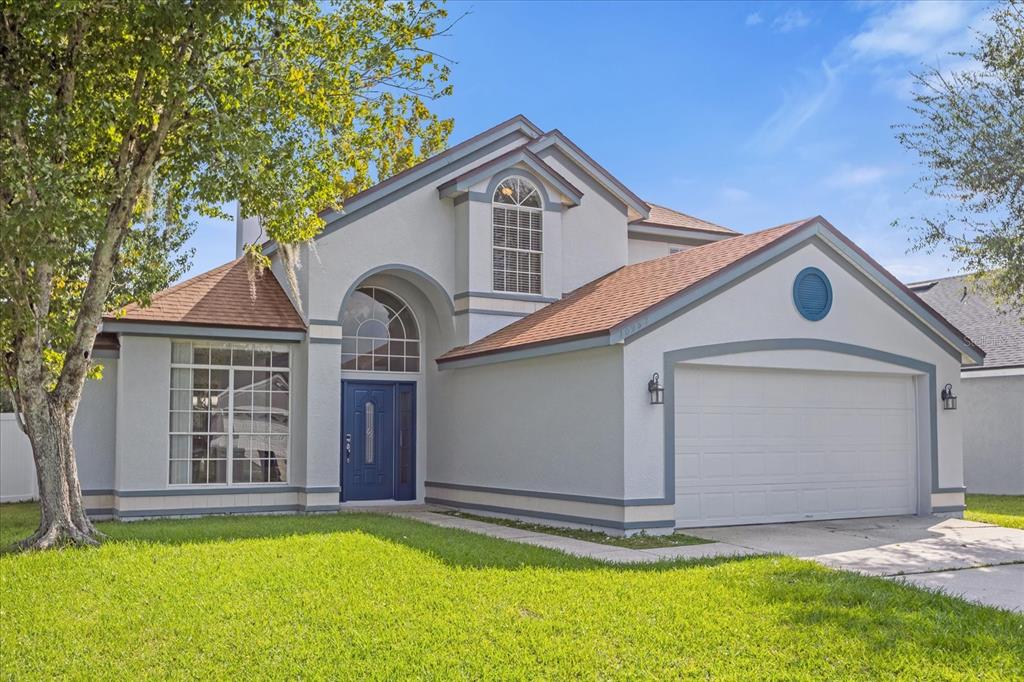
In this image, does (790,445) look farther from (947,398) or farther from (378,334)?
(378,334)

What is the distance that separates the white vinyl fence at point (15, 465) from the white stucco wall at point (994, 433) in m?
20.6

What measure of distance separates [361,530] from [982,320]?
767 inches

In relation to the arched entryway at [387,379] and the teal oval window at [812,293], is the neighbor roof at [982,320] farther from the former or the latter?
the arched entryway at [387,379]

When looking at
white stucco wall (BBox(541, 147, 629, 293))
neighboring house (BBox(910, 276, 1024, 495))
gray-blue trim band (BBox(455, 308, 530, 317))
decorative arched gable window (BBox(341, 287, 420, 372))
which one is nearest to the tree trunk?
decorative arched gable window (BBox(341, 287, 420, 372))

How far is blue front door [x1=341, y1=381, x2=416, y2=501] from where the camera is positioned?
1859cm

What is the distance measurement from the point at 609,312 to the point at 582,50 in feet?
13.5

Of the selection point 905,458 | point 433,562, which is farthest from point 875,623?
point 905,458

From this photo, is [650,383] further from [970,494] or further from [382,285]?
[970,494]

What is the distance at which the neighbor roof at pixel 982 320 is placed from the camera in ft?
76.9

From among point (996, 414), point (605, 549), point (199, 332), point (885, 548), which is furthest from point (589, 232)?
point (996, 414)

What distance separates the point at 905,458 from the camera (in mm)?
16656

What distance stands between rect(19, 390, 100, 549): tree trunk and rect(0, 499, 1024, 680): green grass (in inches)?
28.4

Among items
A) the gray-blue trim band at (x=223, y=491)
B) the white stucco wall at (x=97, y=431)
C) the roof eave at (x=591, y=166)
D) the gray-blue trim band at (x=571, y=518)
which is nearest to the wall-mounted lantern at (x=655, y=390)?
the gray-blue trim band at (x=571, y=518)

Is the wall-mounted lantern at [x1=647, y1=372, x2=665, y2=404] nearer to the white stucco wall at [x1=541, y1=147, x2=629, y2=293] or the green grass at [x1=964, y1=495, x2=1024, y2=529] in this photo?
the white stucco wall at [x1=541, y1=147, x2=629, y2=293]
